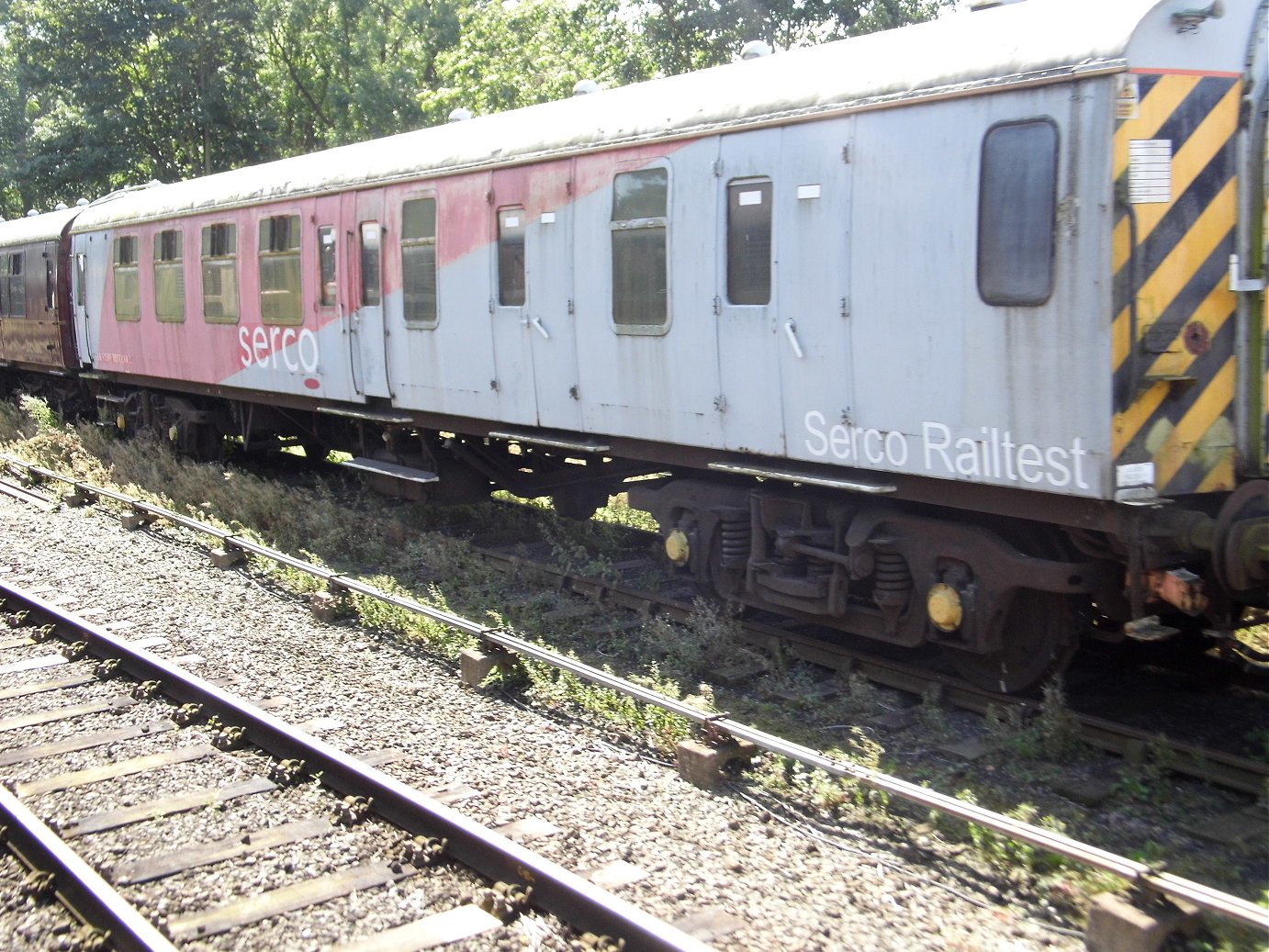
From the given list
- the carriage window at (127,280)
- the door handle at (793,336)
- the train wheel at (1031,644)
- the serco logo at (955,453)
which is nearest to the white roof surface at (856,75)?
the door handle at (793,336)

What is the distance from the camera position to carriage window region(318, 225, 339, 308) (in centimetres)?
1109

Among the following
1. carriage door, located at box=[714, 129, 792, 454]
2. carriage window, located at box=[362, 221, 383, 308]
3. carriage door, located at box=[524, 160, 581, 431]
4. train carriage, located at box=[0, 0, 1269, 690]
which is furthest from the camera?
carriage window, located at box=[362, 221, 383, 308]

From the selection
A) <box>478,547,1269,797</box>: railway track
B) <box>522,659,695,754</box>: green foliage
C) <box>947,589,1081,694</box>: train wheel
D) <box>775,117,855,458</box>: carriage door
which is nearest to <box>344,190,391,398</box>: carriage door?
<box>478,547,1269,797</box>: railway track

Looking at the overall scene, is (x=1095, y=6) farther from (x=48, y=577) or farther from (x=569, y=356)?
(x=48, y=577)

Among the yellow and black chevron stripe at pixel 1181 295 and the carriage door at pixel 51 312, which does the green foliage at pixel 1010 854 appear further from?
the carriage door at pixel 51 312

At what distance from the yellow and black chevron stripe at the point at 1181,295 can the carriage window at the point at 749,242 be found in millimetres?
2135

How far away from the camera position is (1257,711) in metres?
6.08

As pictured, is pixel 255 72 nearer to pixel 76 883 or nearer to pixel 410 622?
pixel 410 622

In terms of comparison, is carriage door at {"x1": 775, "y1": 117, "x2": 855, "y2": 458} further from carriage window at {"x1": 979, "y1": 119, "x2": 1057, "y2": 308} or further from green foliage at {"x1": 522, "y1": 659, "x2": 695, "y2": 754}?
green foliage at {"x1": 522, "y1": 659, "x2": 695, "y2": 754}

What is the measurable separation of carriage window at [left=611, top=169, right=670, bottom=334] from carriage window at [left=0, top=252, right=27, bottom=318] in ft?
48.4

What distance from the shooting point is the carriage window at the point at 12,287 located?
19469 millimetres

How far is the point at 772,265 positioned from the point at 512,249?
2.69 metres

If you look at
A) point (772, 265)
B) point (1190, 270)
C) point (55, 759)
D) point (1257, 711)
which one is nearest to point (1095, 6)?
point (1190, 270)

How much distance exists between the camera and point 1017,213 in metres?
5.58
